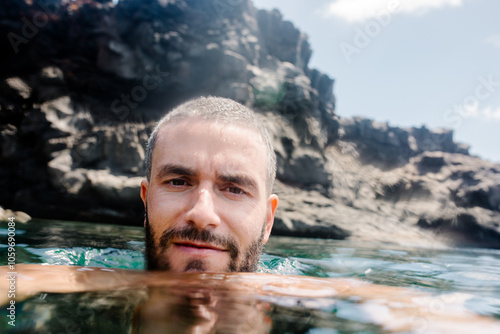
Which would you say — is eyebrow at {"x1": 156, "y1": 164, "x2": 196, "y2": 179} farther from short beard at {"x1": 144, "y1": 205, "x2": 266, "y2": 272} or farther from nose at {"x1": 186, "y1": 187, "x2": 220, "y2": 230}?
short beard at {"x1": 144, "y1": 205, "x2": 266, "y2": 272}

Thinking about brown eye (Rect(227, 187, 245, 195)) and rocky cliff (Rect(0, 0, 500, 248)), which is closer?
brown eye (Rect(227, 187, 245, 195))

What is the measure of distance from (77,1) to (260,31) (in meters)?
9.04

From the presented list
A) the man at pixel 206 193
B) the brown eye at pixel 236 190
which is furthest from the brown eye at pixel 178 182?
the brown eye at pixel 236 190

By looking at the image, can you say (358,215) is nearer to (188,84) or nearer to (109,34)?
(188,84)

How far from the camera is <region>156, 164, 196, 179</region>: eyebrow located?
1.61 m

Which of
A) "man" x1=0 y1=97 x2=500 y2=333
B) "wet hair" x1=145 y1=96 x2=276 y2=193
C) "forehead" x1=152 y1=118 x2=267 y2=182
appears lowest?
"man" x1=0 y1=97 x2=500 y2=333

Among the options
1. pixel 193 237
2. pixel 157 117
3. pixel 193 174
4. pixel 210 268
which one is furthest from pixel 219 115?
pixel 157 117

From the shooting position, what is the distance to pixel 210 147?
1658 mm

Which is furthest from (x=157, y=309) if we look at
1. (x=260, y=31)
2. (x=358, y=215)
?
(x=260, y=31)

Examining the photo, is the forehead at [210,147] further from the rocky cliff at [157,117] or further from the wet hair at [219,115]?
the rocky cliff at [157,117]

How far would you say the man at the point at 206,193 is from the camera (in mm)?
1477

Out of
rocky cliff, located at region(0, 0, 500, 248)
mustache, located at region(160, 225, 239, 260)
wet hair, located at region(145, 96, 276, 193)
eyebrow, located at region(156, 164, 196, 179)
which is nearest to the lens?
mustache, located at region(160, 225, 239, 260)

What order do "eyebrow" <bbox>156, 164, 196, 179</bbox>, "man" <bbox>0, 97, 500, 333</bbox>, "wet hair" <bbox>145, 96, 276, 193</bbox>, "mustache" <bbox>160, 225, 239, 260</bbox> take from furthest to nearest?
"wet hair" <bbox>145, 96, 276, 193</bbox>, "eyebrow" <bbox>156, 164, 196, 179</bbox>, "mustache" <bbox>160, 225, 239, 260</bbox>, "man" <bbox>0, 97, 500, 333</bbox>

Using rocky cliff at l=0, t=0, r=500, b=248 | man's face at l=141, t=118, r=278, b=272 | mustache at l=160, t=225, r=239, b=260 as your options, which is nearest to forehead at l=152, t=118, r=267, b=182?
man's face at l=141, t=118, r=278, b=272
